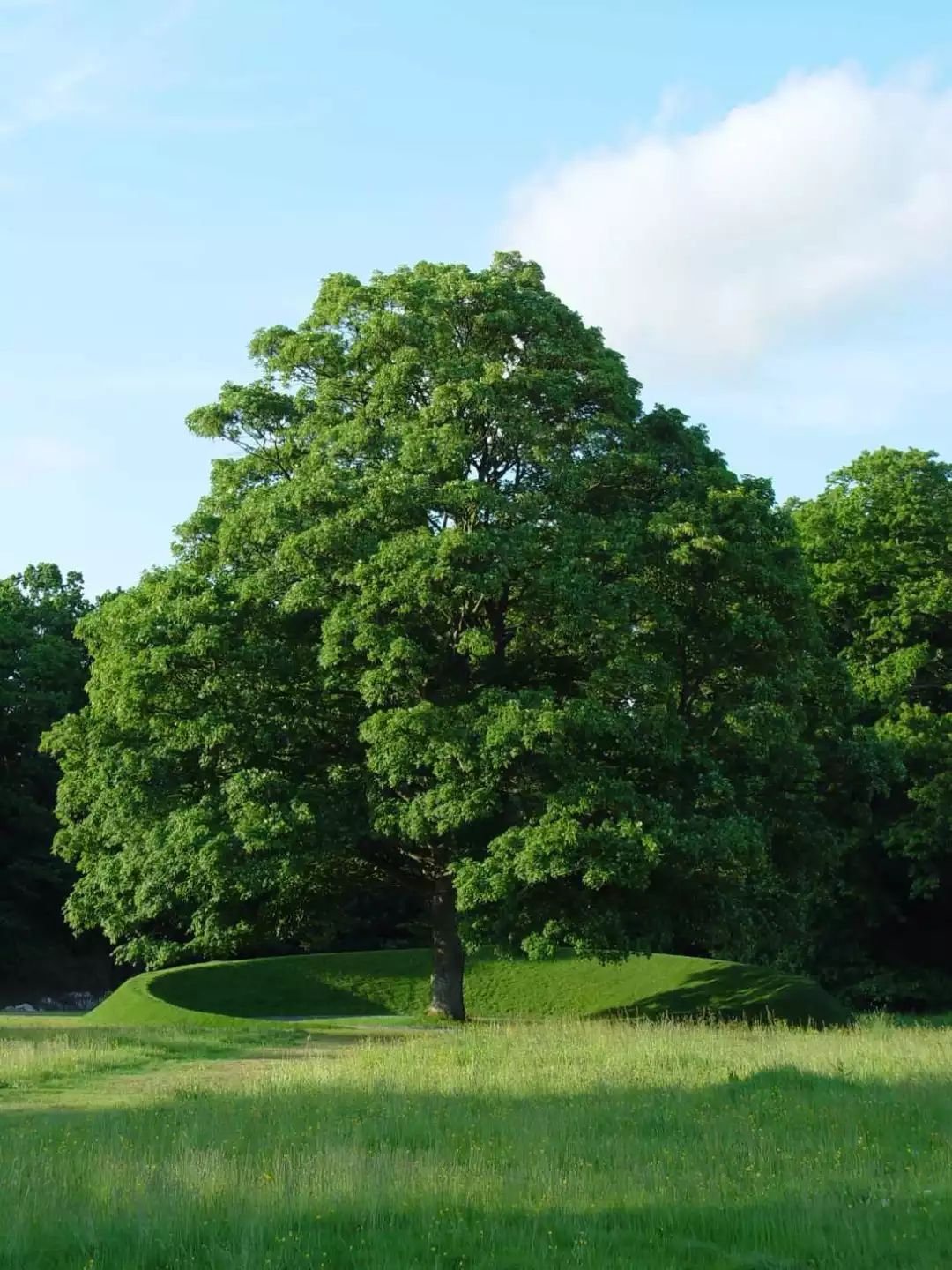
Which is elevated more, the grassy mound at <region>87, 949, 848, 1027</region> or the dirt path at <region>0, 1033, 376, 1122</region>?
the dirt path at <region>0, 1033, 376, 1122</region>

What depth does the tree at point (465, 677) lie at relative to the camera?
24.8 metres

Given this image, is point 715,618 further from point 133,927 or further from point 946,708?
point 946,708

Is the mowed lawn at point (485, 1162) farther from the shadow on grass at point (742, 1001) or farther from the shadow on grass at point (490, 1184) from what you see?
the shadow on grass at point (742, 1001)

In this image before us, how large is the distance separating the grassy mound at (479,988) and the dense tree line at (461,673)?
3.75 meters

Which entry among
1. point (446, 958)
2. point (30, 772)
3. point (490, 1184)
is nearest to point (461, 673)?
point (446, 958)

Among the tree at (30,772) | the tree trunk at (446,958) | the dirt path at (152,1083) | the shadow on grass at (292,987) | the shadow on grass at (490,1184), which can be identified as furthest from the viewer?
the tree at (30,772)

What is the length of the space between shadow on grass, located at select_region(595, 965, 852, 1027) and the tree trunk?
439 cm

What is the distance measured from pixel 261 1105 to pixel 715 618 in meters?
15.4

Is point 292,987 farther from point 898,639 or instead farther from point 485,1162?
point 485,1162

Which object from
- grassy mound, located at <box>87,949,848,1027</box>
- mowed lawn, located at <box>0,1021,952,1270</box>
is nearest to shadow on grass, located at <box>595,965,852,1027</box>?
grassy mound, located at <box>87,949,848,1027</box>

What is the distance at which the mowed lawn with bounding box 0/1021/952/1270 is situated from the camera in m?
8.44

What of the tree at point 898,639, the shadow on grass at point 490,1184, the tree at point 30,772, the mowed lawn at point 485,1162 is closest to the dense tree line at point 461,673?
the mowed lawn at point 485,1162

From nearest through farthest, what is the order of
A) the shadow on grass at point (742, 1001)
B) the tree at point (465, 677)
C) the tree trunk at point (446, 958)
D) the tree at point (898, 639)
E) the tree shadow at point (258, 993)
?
the tree at point (465, 677)
the tree trunk at point (446, 958)
the shadow on grass at point (742, 1001)
the tree shadow at point (258, 993)
the tree at point (898, 639)

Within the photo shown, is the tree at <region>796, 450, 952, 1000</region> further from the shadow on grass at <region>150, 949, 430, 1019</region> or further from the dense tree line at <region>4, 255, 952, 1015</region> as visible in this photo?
the shadow on grass at <region>150, 949, 430, 1019</region>
